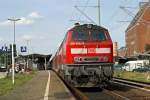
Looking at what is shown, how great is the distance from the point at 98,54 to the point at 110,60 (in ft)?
2.68

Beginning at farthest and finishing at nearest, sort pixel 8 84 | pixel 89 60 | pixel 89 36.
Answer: pixel 8 84, pixel 89 36, pixel 89 60

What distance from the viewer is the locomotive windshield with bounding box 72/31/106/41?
1133 inches

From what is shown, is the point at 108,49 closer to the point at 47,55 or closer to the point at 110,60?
the point at 110,60

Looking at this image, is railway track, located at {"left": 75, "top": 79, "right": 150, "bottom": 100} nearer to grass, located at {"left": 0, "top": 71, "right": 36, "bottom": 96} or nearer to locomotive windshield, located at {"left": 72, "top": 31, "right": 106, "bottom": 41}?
locomotive windshield, located at {"left": 72, "top": 31, "right": 106, "bottom": 41}

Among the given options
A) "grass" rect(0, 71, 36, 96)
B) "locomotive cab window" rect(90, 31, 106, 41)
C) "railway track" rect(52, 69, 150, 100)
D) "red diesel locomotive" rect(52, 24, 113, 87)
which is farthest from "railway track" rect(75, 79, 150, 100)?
"grass" rect(0, 71, 36, 96)

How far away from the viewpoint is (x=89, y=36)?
95.0 ft

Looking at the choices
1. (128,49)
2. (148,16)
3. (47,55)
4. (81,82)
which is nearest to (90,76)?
(81,82)

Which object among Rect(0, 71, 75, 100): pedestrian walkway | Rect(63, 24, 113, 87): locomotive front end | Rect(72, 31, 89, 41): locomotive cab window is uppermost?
Rect(72, 31, 89, 41): locomotive cab window

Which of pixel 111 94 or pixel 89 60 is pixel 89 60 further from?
pixel 111 94

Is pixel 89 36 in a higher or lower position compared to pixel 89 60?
higher

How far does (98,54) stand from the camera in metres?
27.9

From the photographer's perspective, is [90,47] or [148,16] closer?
[90,47]

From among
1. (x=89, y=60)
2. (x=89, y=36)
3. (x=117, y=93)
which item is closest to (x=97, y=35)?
(x=89, y=36)

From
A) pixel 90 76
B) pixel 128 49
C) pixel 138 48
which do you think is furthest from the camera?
pixel 128 49
